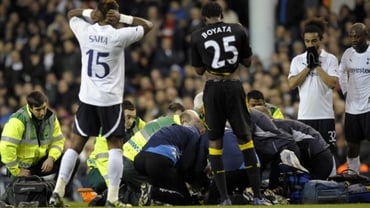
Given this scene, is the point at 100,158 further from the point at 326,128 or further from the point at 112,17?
the point at 326,128

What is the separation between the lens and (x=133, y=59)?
86.3ft

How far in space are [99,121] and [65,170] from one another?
0.67 metres

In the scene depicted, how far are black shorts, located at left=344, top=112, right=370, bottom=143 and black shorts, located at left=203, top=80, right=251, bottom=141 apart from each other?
2.63m

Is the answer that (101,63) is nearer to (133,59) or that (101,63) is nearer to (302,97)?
(302,97)

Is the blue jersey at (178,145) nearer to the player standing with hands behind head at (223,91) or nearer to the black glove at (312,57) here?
the player standing with hands behind head at (223,91)

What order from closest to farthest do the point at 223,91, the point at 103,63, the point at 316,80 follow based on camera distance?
the point at 223,91, the point at 103,63, the point at 316,80

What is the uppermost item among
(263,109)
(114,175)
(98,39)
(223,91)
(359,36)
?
(98,39)

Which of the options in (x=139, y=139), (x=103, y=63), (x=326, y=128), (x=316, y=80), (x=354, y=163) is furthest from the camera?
(x=354, y=163)

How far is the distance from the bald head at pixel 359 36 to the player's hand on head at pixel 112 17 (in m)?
3.34

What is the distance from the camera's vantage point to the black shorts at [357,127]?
57.4 ft

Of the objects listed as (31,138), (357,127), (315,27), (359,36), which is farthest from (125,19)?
(357,127)

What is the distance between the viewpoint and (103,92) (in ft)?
51.2

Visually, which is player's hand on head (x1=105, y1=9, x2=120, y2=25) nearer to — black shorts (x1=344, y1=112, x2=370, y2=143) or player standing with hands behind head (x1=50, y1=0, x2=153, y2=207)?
player standing with hands behind head (x1=50, y1=0, x2=153, y2=207)

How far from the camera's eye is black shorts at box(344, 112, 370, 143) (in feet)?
57.4
